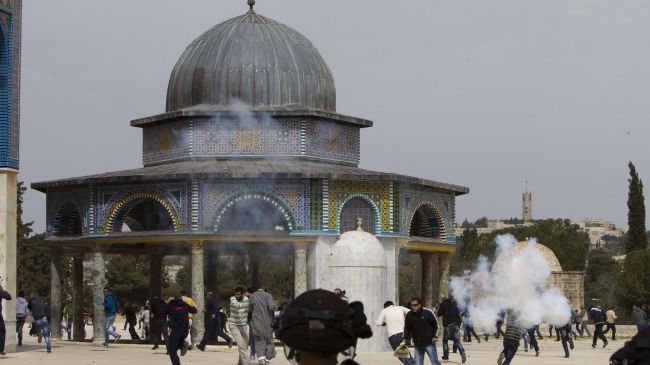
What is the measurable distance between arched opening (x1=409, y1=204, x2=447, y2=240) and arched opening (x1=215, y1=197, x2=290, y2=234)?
17.1 ft

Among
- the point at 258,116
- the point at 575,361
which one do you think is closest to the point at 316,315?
the point at 575,361

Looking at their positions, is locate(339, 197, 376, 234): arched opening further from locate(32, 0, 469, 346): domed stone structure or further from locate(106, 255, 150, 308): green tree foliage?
locate(106, 255, 150, 308): green tree foliage

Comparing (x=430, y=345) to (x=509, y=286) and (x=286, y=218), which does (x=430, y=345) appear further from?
(x=286, y=218)

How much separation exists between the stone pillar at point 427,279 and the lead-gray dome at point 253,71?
16.7 ft

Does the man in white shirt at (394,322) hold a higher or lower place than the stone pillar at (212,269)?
lower

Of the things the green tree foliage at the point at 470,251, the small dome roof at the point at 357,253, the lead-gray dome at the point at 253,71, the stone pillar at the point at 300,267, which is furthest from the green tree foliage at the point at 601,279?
the small dome roof at the point at 357,253

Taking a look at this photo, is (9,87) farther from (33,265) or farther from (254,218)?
(33,265)

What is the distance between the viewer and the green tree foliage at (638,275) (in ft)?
229

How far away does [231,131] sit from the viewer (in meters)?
36.4

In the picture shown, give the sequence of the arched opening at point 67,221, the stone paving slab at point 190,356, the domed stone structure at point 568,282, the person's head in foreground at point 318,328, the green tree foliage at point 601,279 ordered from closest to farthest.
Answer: the person's head in foreground at point 318,328 < the stone paving slab at point 190,356 < the arched opening at point 67,221 < the domed stone structure at point 568,282 < the green tree foliage at point 601,279

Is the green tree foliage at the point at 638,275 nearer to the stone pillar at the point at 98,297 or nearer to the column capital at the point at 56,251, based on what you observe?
the column capital at the point at 56,251

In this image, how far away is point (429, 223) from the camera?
3869cm

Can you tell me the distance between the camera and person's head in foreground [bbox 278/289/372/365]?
4.94m

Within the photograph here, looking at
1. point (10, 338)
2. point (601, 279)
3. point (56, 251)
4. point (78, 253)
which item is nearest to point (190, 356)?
point (10, 338)
